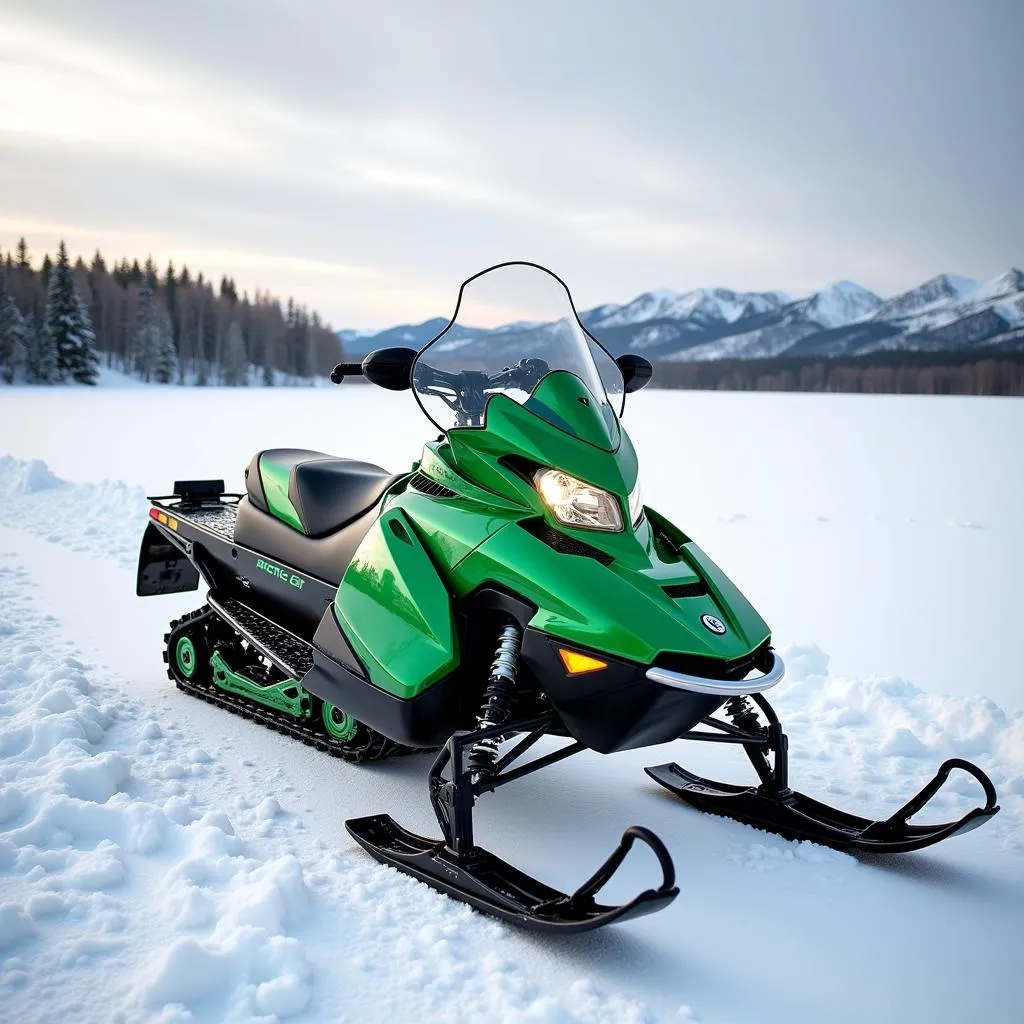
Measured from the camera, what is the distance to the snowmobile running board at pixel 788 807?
115 inches

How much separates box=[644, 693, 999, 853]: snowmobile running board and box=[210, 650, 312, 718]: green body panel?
4.75 ft

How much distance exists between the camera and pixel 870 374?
63.3 m

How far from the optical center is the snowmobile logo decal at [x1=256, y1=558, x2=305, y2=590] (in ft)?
12.9

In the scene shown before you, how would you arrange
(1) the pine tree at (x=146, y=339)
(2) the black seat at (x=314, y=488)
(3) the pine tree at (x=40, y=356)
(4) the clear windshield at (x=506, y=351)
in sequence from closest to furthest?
(4) the clear windshield at (x=506, y=351)
(2) the black seat at (x=314, y=488)
(3) the pine tree at (x=40, y=356)
(1) the pine tree at (x=146, y=339)

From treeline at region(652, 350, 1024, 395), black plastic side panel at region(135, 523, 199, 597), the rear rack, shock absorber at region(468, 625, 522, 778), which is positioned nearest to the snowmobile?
shock absorber at region(468, 625, 522, 778)

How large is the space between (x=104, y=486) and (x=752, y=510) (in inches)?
271

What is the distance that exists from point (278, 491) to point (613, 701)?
6.80 feet

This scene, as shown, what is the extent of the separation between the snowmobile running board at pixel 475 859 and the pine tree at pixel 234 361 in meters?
75.5

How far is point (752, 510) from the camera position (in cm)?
1081

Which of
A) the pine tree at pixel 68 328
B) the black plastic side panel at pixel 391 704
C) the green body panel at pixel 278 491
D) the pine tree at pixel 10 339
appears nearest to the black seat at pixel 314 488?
the green body panel at pixel 278 491

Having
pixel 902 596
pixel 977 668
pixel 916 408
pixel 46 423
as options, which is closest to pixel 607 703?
pixel 977 668

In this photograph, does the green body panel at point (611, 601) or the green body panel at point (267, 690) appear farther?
the green body panel at point (267, 690)

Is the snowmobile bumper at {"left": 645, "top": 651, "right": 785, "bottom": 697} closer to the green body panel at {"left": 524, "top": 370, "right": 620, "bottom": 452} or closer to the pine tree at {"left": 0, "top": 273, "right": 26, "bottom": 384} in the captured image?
the green body panel at {"left": 524, "top": 370, "right": 620, "bottom": 452}

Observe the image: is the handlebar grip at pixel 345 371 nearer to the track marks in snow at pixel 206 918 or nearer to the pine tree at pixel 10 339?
the track marks in snow at pixel 206 918
